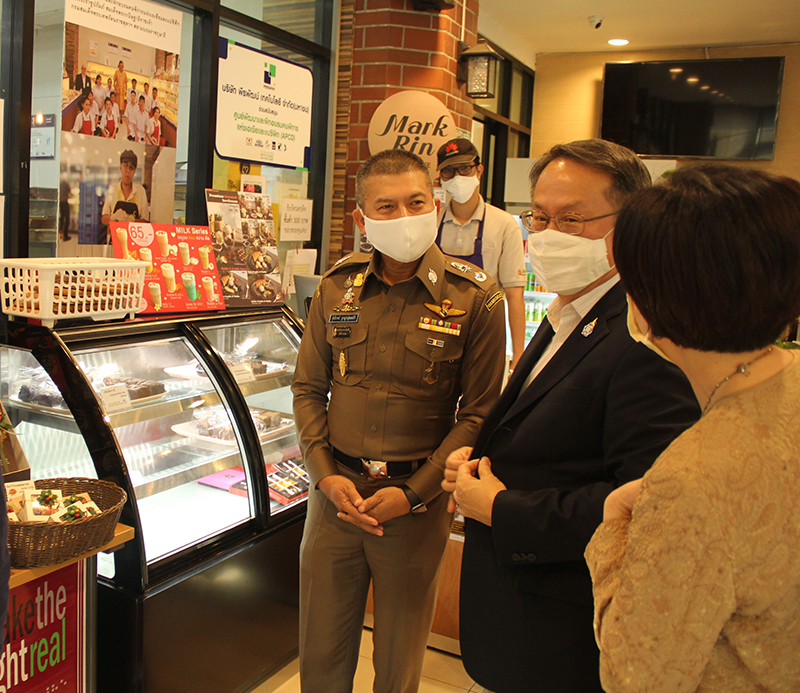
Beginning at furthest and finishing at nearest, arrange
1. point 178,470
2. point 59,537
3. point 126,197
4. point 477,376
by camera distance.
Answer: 1. point 126,197
2. point 178,470
3. point 477,376
4. point 59,537

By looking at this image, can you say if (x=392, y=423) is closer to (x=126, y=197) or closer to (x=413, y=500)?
(x=413, y=500)

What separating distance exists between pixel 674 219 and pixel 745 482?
0.33m

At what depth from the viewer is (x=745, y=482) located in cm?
82

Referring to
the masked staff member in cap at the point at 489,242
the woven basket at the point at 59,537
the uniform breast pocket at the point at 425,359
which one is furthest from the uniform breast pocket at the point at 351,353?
the masked staff member in cap at the point at 489,242

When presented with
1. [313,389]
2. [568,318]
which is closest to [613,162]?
[568,318]

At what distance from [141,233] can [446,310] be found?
1398 millimetres

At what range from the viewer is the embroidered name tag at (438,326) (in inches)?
83.7

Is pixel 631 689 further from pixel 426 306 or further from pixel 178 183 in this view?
pixel 178 183

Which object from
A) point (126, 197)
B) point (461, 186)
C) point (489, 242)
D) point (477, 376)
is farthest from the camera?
point (489, 242)

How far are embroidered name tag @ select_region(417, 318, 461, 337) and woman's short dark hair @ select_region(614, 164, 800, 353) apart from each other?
124 centimetres

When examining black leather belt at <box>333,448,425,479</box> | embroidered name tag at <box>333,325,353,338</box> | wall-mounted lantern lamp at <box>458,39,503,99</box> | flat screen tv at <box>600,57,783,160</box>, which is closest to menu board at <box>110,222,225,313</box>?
embroidered name tag at <box>333,325,353,338</box>

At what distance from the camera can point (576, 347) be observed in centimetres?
143

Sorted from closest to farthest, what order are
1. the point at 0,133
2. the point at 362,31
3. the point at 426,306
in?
the point at 426,306 → the point at 0,133 → the point at 362,31

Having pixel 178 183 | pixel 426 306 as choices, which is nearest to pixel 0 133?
pixel 178 183
